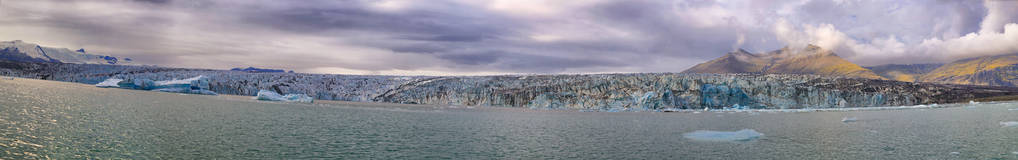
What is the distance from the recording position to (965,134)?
2691 cm

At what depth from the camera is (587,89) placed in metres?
119

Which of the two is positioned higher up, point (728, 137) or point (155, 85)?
point (155, 85)

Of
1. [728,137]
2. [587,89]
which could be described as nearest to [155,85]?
[587,89]

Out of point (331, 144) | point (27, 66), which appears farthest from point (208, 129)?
point (27, 66)

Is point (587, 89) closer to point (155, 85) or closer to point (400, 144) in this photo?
point (155, 85)

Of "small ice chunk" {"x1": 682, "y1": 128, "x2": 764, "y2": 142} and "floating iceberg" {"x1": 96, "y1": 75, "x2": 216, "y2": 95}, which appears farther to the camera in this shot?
"floating iceberg" {"x1": 96, "y1": 75, "x2": 216, "y2": 95}

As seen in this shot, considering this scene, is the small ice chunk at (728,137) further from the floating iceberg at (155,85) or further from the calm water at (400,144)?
the floating iceberg at (155,85)

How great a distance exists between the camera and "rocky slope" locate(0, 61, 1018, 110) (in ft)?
352

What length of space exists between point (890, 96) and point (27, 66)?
252453 mm

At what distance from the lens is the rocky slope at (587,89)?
107 metres

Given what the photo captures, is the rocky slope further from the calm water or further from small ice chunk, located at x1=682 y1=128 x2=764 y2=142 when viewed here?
the calm water

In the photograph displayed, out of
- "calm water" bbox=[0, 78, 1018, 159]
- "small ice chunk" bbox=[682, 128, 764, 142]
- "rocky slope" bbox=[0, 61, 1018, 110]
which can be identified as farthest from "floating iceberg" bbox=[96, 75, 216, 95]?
"small ice chunk" bbox=[682, 128, 764, 142]

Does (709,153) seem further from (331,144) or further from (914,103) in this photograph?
(914,103)

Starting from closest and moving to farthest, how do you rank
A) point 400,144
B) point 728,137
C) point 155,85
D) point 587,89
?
point 400,144 → point 728,137 → point 155,85 → point 587,89
